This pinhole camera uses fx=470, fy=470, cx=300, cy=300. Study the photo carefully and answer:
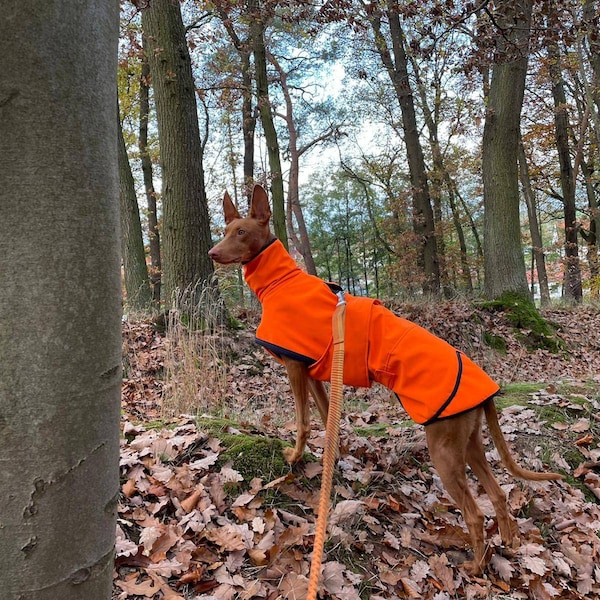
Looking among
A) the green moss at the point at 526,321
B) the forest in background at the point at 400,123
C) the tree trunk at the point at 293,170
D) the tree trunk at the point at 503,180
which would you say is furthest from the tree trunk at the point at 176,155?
the tree trunk at the point at 293,170

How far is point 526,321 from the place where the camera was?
964 centimetres

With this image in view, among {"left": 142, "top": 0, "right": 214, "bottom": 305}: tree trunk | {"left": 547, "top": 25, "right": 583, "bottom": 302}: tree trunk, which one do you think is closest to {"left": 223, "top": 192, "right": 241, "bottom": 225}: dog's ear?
{"left": 142, "top": 0, "right": 214, "bottom": 305}: tree trunk

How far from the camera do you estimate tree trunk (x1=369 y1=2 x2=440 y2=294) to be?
46.2 ft

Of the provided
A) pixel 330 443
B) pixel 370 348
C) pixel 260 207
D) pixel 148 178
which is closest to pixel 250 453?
pixel 370 348

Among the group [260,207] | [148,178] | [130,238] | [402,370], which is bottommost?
[402,370]

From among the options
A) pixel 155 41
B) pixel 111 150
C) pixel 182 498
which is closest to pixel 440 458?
pixel 182 498

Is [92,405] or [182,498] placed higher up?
[92,405]

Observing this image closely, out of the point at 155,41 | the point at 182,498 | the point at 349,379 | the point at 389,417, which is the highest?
the point at 155,41

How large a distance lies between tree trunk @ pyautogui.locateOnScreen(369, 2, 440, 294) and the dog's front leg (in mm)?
11481

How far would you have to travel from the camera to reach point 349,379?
3.08m

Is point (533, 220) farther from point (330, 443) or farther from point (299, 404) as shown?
point (330, 443)

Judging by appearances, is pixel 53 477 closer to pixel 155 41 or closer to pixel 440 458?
pixel 440 458

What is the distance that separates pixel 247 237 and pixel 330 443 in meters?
1.92

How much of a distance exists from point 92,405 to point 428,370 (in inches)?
86.7
